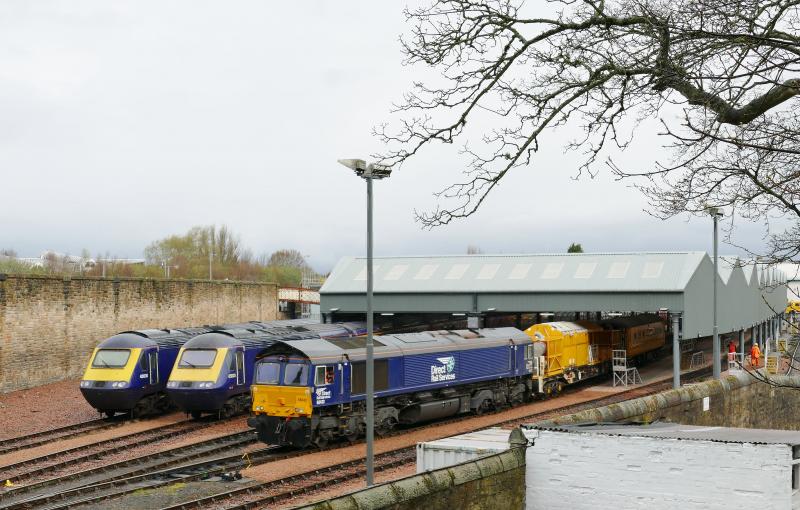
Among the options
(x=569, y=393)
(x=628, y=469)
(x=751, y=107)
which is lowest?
(x=569, y=393)

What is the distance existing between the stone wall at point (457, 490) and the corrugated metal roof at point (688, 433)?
0.87m

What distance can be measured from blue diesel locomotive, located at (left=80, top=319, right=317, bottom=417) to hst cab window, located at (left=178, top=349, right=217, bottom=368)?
5.03 ft

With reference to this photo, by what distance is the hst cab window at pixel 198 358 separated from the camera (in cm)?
2630

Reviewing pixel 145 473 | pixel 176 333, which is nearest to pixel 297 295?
pixel 176 333

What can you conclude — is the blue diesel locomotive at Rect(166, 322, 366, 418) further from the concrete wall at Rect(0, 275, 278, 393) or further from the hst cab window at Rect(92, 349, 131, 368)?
the concrete wall at Rect(0, 275, 278, 393)

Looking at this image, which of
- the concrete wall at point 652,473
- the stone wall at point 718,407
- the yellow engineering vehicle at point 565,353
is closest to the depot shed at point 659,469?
the concrete wall at point 652,473

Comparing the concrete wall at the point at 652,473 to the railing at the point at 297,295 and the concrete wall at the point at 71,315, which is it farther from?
the railing at the point at 297,295

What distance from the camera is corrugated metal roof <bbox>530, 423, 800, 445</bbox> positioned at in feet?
36.4

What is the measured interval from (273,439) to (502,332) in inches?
444

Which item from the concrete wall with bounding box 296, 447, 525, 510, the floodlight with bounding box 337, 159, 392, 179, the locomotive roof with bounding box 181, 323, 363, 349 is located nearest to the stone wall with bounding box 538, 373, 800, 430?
the concrete wall with bounding box 296, 447, 525, 510

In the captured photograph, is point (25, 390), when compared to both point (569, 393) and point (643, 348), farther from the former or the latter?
point (643, 348)

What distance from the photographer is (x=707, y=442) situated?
35.6ft

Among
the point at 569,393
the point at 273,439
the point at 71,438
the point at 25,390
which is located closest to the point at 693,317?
the point at 569,393

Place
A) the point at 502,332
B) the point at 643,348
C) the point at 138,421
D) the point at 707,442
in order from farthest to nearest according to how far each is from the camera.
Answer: the point at 643,348 < the point at 502,332 < the point at 138,421 < the point at 707,442
